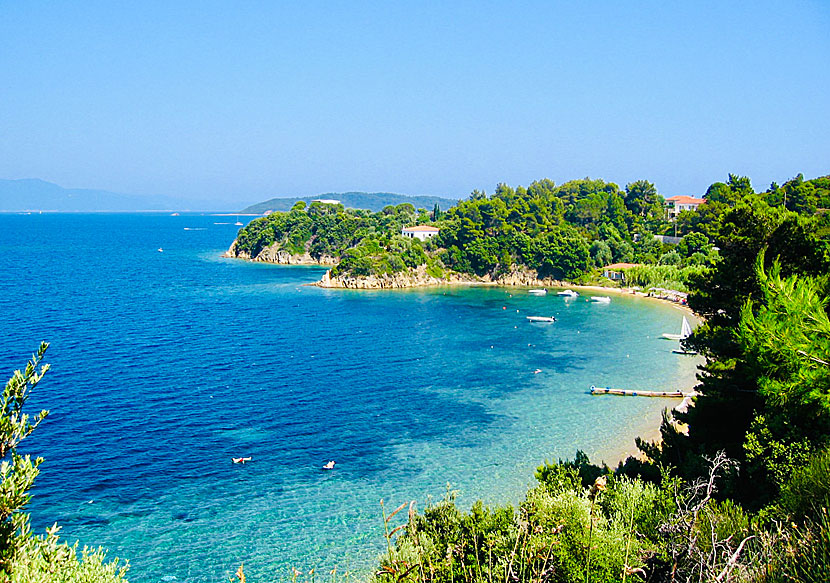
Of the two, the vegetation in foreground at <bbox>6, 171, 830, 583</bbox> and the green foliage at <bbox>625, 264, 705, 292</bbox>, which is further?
the green foliage at <bbox>625, 264, 705, 292</bbox>

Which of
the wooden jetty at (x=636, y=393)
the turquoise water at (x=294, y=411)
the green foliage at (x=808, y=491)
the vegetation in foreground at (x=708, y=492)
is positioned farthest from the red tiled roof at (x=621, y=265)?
the green foliage at (x=808, y=491)

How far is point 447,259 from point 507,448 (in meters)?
62.1

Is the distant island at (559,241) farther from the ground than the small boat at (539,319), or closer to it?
farther from the ground

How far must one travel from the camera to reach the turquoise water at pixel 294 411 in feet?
66.7

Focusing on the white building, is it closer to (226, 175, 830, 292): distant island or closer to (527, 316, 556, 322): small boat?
(226, 175, 830, 292): distant island

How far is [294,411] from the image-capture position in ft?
104

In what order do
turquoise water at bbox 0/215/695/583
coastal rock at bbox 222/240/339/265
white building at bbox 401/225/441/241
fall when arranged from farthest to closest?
coastal rock at bbox 222/240/339/265, white building at bbox 401/225/441/241, turquoise water at bbox 0/215/695/583

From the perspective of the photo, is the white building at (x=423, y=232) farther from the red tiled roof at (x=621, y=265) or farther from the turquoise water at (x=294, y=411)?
the turquoise water at (x=294, y=411)

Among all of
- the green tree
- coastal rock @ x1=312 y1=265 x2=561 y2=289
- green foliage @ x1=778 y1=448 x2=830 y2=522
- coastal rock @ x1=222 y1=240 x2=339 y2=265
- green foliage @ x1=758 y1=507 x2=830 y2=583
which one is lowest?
coastal rock @ x1=312 y1=265 x2=561 y2=289

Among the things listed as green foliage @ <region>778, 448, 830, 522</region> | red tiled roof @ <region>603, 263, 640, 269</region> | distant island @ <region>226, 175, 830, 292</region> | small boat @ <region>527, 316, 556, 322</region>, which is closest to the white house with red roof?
distant island @ <region>226, 175, 830, 292</region>

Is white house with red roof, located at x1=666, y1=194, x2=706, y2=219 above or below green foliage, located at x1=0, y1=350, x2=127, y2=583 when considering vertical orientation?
above

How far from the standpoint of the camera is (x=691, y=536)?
30.8 ft

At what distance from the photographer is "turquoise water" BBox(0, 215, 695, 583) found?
66.7ft

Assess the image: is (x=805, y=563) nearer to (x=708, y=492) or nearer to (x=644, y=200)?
(x=708, y=492)
